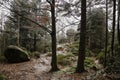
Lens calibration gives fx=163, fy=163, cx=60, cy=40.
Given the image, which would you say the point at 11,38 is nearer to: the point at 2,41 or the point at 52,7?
the point at 2,41

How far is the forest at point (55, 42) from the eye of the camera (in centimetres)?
980

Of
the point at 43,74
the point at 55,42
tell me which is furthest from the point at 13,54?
the point at 43,74

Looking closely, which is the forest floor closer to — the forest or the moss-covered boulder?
the forest

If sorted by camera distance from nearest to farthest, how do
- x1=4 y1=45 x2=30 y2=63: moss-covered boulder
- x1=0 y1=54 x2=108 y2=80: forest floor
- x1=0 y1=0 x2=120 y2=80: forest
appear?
x1=0 y1=54 x2=108 y2=80: forest floor
x1=0 y1=0 x2=120 y2=80: forest
x1=4 y1=45 x2=30 y2=63: moss-covered boulder

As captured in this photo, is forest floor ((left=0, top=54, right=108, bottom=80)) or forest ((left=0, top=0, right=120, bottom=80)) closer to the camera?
forest floor ((left=0, top=54, right=108, bottom=80))

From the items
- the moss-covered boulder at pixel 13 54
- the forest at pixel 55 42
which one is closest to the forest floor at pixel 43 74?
the forest at pixel 55 42

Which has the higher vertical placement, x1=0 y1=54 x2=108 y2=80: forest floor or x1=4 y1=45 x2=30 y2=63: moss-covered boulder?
x1=4 y1=45 x2=30 y2=63: moss-covered boulder

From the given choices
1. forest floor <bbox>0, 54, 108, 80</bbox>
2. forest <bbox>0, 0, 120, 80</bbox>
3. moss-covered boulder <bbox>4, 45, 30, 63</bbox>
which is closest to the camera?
forest floor <bbox>0, 54, 108, 80</bbox>

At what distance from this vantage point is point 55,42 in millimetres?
11633

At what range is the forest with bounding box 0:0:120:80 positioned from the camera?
9797mm

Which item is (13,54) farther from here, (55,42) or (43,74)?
(43,74)

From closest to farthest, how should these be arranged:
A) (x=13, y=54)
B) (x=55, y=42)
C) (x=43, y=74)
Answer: (x=43, y=74) < (x=55, y=42) < (x=13, y=54)

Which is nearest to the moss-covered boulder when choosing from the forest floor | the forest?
the forest

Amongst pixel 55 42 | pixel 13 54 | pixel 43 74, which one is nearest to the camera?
pixel 43 74
